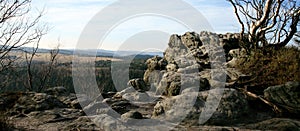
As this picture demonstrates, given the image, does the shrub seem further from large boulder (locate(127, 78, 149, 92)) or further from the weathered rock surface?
Answer: large boulder (locate(127, 78, 149, 92))

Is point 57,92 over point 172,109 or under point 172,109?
under

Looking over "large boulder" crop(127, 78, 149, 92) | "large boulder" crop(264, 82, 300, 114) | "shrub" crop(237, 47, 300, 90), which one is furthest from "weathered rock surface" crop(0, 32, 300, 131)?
"large boulder" crop(127, 78, 149, 92)

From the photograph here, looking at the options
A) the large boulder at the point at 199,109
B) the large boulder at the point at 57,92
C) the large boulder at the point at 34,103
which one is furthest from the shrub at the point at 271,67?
the large boulder at the point at 57,92

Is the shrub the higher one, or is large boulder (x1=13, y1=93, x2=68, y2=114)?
the shrub

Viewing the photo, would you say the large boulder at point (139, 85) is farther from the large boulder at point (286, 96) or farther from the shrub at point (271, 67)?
the large boulder at point (286, 96)

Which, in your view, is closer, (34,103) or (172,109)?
(172,109)

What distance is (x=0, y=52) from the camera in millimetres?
10672

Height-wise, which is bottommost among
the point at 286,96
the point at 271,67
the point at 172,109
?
the point at 172,109

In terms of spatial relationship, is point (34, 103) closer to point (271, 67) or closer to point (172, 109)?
point (172, 109)

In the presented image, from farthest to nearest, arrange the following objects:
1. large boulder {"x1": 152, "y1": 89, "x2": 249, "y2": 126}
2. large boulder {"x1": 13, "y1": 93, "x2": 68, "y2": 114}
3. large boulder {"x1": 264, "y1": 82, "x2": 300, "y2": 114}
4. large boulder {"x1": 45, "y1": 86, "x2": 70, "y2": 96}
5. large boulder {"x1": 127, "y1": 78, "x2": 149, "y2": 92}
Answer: large boulder {"x1": 127, "y1": 78, "x2": 149, "y2": 92} → large boulder {"x1": 45, "y1": 86, "x2": 70, "y2": 96} → large boulder {"x1": 13, "y1": 93, "x2": 68, "y2": 114} → large boulder {"x1": 264, "y1": 82, "x2": 300, "y2": 114} → large boulder {"x1": 152, "y1": 89, "x2": 249, "y2": 126}

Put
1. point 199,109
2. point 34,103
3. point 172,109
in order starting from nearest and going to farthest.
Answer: point 199,109
point 172,109
point 34,103

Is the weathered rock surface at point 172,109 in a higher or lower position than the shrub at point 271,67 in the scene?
lower

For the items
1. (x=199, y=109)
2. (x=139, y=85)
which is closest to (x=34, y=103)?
(x=199, y=109)

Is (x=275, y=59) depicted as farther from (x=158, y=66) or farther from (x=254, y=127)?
(x=158, y=66)
